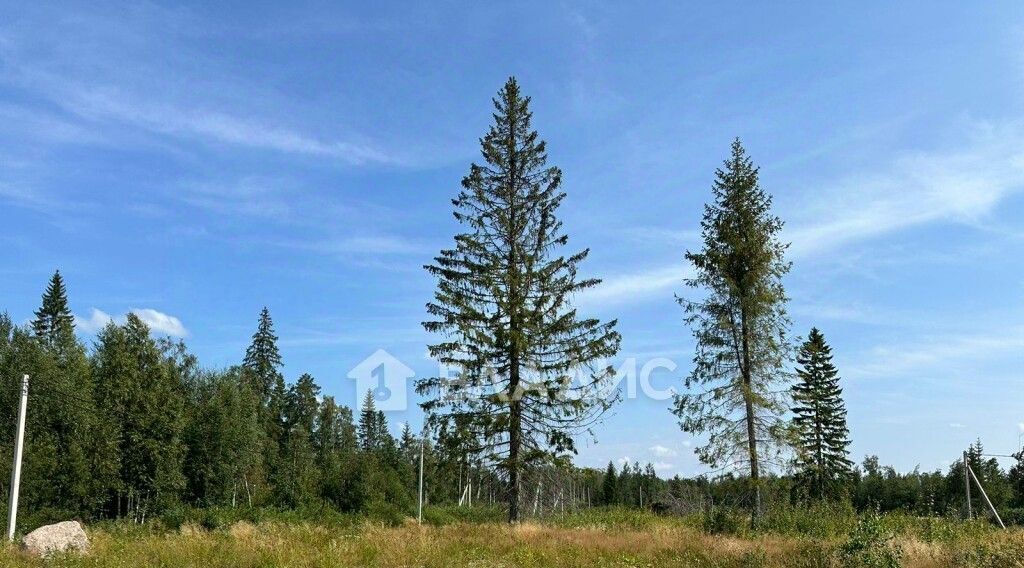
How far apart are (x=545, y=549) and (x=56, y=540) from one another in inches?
432

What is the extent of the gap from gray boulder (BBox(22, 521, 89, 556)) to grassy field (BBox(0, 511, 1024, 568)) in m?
0.33

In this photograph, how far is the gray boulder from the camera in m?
15.2

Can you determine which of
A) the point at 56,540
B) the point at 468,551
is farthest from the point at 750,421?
the point at 56,540

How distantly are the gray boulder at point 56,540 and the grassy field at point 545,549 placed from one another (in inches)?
13.2

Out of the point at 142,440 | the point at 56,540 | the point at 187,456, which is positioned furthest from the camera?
the point at 187,456

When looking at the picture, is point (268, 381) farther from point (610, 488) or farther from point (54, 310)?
point (610, 488)

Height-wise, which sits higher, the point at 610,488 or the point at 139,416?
the point at 139,416

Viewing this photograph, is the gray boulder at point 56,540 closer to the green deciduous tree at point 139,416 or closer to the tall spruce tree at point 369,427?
the green deciduous tree at point 139,416

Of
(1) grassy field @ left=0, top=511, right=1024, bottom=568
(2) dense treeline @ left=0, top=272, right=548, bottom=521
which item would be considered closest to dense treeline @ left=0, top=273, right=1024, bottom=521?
(2) dense treeline @ left=0, top=272, right=548, bottom=521

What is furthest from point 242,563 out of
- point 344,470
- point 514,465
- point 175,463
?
point 344,470

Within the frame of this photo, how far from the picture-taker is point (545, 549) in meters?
17.0

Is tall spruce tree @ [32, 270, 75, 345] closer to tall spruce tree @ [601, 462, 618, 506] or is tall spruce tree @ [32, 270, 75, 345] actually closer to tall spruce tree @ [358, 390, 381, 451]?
tall spruce tree @ [358, 390, 381, 451]

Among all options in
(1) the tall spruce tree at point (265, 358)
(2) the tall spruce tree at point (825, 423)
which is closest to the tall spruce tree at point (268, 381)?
(1) the tall spruce tree at point (265, 358)

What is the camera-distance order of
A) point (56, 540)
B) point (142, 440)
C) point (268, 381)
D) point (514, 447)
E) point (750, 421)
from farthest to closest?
point (268, 381), point (142, 440), point (514, 447), point (750, 421), point (56, 540)
